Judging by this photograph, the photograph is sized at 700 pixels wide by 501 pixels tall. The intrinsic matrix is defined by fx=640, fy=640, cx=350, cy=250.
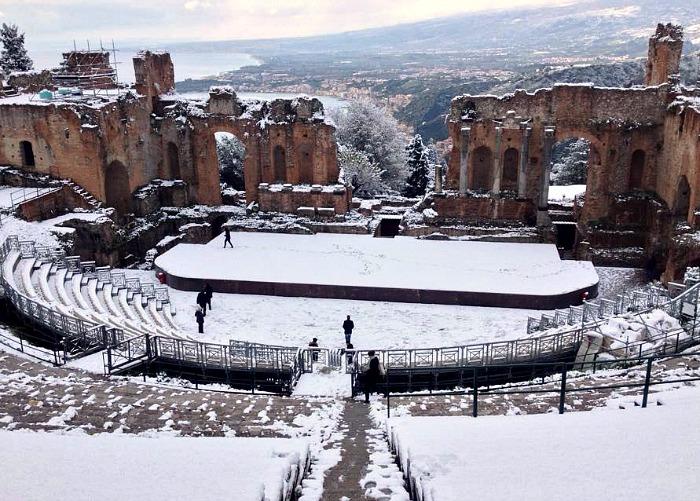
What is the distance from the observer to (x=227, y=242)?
2458cm

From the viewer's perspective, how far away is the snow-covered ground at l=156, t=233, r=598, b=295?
2017 cm

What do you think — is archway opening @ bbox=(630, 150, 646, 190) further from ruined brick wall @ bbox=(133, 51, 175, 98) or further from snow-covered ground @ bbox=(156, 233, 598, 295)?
ruined brick wall @ bbox=(133, 51, 175, 98)

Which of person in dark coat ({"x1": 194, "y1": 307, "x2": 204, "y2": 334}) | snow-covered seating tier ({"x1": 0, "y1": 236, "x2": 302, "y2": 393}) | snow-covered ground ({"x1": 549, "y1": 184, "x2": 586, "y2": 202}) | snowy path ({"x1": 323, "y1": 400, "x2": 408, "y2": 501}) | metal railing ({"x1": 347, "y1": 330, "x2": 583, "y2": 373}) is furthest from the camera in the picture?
snow-covered ground ({"x1": 549, "y1": 184, "x2": 586, "y2": 202})

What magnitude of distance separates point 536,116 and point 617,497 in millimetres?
21655

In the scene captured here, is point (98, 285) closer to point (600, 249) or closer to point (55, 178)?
point (55, 178)

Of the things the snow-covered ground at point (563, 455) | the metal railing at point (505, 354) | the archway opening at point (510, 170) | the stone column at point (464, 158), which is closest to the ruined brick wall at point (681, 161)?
the archway opening at point (510, 170)

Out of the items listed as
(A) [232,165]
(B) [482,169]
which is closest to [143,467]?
(B) [482,169]

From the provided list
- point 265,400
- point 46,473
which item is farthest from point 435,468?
point 265,400

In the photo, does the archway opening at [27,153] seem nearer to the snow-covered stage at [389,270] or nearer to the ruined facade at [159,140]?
the ruined facade at [159,140]

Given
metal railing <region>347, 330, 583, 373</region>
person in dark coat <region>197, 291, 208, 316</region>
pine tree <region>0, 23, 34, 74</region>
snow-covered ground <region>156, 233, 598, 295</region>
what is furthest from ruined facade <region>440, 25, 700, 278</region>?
pine tree <region>0, 23, 34, 74</region>

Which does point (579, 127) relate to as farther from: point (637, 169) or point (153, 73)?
point (153, 73)

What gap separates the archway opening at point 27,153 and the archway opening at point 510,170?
1944 centimetres

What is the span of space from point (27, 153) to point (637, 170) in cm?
2474

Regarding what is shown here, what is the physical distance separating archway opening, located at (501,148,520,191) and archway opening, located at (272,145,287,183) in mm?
9492
